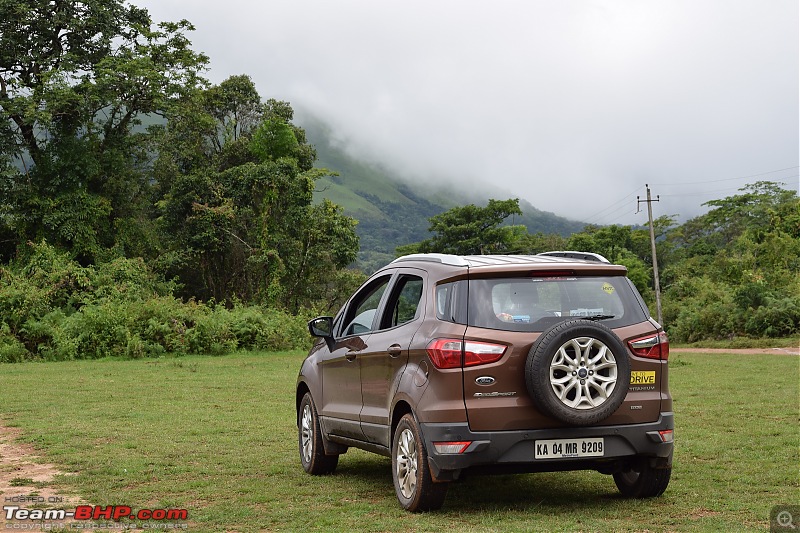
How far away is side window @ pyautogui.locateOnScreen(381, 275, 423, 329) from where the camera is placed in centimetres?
693

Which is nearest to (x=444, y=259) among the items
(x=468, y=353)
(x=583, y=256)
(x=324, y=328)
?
(x=468, y=353)

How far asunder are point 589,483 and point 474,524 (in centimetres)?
208

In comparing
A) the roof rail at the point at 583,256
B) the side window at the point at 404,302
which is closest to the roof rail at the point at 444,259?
the side window at the point at 404,302

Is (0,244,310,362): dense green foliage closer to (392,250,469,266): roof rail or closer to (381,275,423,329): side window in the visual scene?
(381,275,423,329): side window

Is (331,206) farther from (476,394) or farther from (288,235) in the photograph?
(476,394)

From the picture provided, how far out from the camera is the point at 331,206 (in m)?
48.9

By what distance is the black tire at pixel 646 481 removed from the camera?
22.1 feet

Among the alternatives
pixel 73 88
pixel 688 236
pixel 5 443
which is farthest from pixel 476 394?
pixel 688 236

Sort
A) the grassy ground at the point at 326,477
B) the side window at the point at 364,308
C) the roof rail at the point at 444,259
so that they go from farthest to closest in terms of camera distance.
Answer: the side window at the point at 364,308 → the roof rail at the point at 444,259 → the grassy ground at the point at 326,477

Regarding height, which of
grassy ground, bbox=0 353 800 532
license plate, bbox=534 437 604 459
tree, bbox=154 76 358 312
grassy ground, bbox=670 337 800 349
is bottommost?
grassy ground, bbox=670 337 800 349

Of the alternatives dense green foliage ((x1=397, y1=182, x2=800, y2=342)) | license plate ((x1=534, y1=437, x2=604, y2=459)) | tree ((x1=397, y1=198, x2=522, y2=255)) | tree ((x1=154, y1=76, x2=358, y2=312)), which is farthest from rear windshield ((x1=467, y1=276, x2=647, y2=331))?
tree ((x1=397, y1=198, x2=522, y2=255))

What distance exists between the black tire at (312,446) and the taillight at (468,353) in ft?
8.90

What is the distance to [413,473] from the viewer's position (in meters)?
6.48

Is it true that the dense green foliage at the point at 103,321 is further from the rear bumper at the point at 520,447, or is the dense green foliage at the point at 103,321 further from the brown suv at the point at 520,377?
the rear bumper at the point at 520,447
